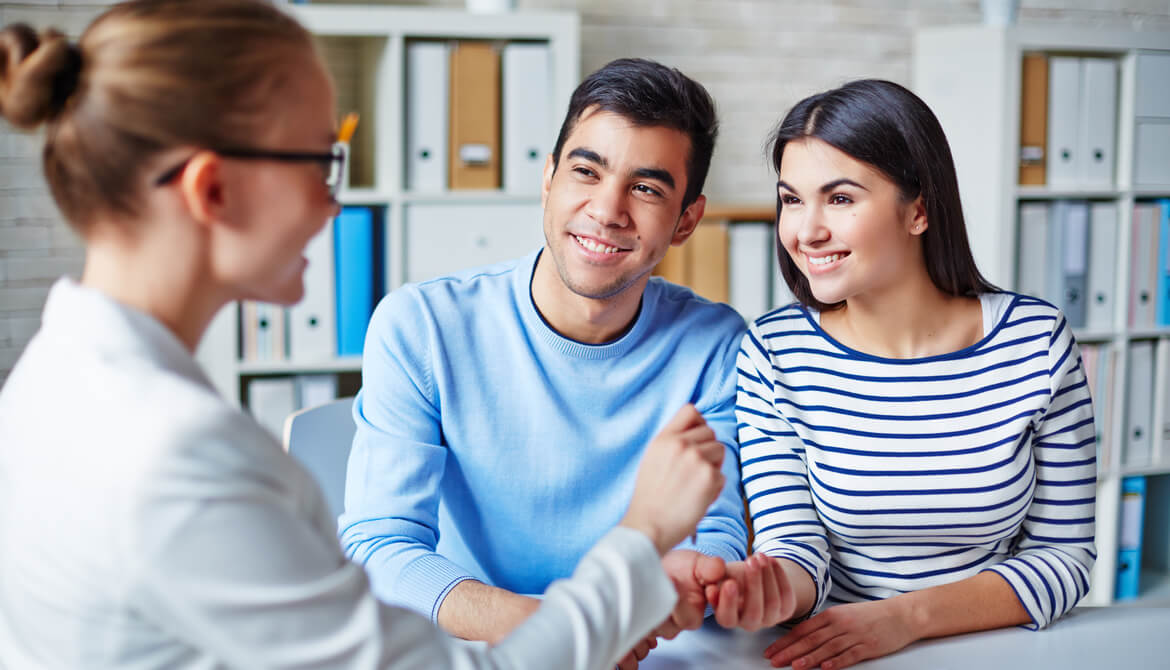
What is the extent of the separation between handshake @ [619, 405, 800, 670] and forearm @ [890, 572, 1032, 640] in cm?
15

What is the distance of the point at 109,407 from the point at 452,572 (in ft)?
2.27

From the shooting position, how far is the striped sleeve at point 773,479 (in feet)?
4.32

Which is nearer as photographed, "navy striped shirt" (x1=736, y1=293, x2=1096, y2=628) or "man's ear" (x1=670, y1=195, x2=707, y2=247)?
"navy striped shirt" (x1=736, y1=293, x2=1096, y2=628)

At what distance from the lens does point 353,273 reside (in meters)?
2.57

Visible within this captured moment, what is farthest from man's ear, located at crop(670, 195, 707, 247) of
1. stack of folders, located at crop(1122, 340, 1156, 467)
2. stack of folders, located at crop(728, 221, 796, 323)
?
stack of folders, located at crop(1122, 340, 1156, 467)

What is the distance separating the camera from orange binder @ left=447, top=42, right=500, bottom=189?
255 centimetres

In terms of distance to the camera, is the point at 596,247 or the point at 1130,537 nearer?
the point at 596,247

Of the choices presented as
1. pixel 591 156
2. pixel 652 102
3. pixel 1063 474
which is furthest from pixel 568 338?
pixel 1063 474

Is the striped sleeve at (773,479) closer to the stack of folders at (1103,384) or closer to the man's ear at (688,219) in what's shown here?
the man's ear at (688,219)

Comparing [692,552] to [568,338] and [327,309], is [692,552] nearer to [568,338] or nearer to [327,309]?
[568,338]

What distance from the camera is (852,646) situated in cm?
108

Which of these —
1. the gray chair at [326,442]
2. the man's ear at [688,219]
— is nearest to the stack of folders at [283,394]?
the gray chair at [326,442]

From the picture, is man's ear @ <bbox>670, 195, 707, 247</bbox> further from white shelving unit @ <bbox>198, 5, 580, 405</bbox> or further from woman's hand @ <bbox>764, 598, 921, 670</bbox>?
white shelving unit @ <bbox>198, 5, 580, 405</bbox>

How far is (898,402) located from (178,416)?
1.06m
